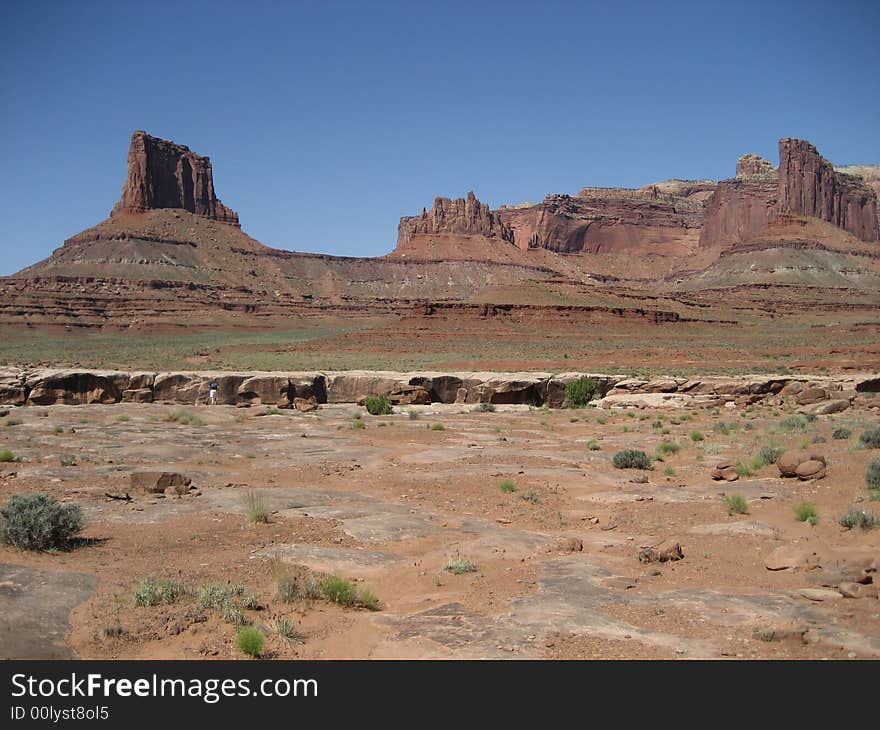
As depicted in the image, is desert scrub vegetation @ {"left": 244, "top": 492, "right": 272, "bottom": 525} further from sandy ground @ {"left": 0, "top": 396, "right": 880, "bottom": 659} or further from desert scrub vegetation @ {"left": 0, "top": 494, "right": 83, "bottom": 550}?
desert scrub vegetation @ {"left": 0, "top": 494, "right": 83, "bottom": 550}

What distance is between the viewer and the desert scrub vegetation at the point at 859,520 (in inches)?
429

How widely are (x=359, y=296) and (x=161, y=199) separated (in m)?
42.1

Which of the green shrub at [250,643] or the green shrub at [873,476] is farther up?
the green shrub at [873,476]

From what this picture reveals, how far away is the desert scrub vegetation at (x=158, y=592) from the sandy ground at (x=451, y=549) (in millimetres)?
99

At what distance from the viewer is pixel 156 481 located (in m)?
14.5

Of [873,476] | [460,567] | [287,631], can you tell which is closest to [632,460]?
[873,476]

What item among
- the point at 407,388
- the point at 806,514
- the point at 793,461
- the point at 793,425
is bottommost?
the point at 806,514

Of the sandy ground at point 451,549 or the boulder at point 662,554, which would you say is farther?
the boulder at point 662,554

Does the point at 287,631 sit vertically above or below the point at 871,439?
below

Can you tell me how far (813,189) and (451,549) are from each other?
16390cm

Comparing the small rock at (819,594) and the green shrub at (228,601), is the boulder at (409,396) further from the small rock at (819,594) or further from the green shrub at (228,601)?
the small rock at (819,594)

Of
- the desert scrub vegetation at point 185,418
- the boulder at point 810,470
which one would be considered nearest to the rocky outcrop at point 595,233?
the desert scrub vegetation at point 185,418

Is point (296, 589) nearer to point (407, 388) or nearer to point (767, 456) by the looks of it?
point (767, 456)

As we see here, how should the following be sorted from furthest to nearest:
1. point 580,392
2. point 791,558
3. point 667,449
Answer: point 580,392, point 667,449, point 791,558
